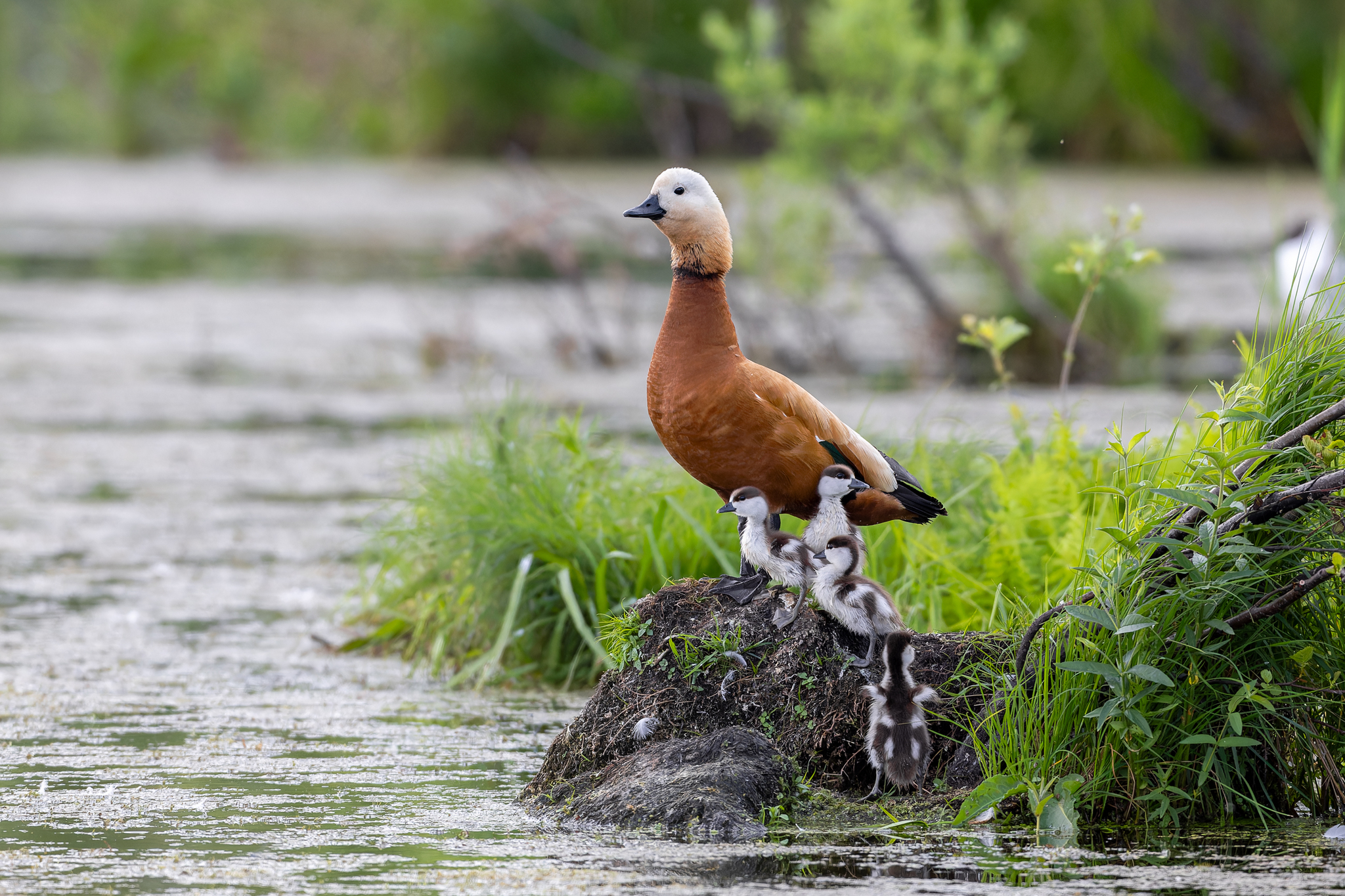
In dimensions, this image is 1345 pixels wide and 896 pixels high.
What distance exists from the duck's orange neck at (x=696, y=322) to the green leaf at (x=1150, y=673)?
50.3 inches

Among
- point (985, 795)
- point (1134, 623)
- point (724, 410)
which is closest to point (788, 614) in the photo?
point (724, 410)

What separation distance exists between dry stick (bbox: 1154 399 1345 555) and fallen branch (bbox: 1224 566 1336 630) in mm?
248

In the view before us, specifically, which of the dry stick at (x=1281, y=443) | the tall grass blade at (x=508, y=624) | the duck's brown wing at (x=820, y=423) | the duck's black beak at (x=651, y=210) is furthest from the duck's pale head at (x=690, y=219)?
the tall grass blade at (x=508, y=624)

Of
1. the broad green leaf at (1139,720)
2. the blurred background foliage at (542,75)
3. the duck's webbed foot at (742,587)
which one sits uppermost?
the blurred background foliage at (542,75)

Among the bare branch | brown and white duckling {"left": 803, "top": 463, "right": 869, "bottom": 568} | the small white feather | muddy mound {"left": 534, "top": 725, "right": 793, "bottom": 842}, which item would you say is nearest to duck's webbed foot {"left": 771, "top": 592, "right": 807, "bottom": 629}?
brown and white duckling {"left": 803, "top": 463, "right": 869, "bottom": 568}

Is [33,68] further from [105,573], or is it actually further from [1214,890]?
[1214,890]

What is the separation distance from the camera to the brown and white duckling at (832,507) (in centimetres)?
457

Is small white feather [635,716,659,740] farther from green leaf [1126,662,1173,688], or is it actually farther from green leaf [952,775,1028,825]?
green leaf [1126,662,1173,688]

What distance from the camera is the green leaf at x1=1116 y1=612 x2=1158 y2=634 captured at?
414cm

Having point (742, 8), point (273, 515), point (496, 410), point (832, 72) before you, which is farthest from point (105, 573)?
point (742, 8)

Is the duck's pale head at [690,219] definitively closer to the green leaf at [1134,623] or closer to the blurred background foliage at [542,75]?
the green leaf at [1134,623]

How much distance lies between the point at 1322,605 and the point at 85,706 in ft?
12.2

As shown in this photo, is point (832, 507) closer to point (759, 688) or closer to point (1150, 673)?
point (759, 688)

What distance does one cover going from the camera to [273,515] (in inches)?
363
